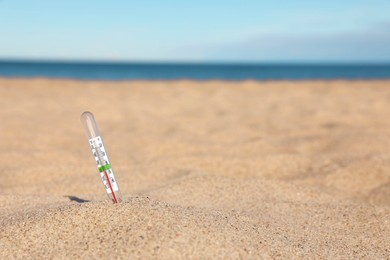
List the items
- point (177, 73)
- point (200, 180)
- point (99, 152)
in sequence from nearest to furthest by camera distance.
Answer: point (99, 152) → point (200, 180) → point (177, 73)

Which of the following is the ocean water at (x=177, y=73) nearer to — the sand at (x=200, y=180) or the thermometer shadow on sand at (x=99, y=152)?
the sand at (x=200, y=180)

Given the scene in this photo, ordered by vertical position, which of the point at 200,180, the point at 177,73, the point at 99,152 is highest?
the point at 99,152

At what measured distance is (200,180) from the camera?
368cm

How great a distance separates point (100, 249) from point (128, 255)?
0.52 feet

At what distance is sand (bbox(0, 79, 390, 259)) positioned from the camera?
217cm

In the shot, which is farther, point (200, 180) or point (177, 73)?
point (177, 73)

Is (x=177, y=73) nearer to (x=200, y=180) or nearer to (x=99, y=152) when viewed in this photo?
(x=200, y=180)

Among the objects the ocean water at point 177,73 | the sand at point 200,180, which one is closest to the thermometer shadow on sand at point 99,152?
the sand at point 200,180

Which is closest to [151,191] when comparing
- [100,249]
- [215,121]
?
[100,249]

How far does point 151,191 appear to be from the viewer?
3.54 m

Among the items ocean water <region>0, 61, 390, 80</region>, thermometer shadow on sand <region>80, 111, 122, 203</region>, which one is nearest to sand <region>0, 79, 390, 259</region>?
thermometer shadow on sand <region>80, 111, 122, 203</region>

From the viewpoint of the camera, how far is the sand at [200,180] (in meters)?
2.17

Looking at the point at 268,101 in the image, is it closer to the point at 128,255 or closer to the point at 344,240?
the point at 344,240

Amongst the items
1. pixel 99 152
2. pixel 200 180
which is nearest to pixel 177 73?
pixel 200 180
